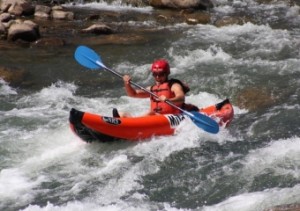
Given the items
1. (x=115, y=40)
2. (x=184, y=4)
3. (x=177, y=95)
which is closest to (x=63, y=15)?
(x=115, y=40)

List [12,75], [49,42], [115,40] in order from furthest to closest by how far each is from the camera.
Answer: [115,40] → [49,42] → [12,75]

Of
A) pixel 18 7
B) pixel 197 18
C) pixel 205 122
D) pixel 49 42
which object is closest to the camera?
pixel 205 122

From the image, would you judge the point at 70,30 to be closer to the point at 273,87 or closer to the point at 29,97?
the point at 29,97

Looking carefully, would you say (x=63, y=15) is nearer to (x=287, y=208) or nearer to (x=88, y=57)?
(x=88, y=57)

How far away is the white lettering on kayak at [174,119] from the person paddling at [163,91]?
86 millimetres

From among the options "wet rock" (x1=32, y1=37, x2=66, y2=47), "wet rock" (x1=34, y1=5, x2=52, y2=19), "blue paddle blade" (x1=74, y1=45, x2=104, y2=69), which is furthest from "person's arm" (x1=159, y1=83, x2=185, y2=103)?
"wet rock" (x1=34, y1=5, x2=52, y2=19)

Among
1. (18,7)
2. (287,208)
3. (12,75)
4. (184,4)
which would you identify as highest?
(184,4)

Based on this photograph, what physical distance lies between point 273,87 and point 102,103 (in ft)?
9.58

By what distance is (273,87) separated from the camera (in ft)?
30.9

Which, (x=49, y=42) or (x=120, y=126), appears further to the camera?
(x=49, y=42)

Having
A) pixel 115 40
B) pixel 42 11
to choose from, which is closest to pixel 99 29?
pixel 115 40

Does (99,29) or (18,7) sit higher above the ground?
(18,7)

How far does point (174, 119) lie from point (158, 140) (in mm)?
375

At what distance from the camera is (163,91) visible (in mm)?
7496
